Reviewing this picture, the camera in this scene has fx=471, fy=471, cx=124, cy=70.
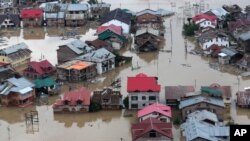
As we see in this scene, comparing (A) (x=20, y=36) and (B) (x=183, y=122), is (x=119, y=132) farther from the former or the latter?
(A) (x=20, y=36)

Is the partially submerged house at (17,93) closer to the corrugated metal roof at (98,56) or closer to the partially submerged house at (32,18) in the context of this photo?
the corrugated metal roof at (98,56)

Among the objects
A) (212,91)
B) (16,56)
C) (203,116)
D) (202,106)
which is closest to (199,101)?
(202,106)

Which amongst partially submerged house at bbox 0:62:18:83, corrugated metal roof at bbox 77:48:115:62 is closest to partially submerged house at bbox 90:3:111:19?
corrugated metal roof at bbox 77:48:115:62

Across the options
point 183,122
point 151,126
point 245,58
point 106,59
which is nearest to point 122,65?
point 106,59

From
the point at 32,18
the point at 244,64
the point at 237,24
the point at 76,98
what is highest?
the point at 32,18

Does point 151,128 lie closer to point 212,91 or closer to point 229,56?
point 212,91
